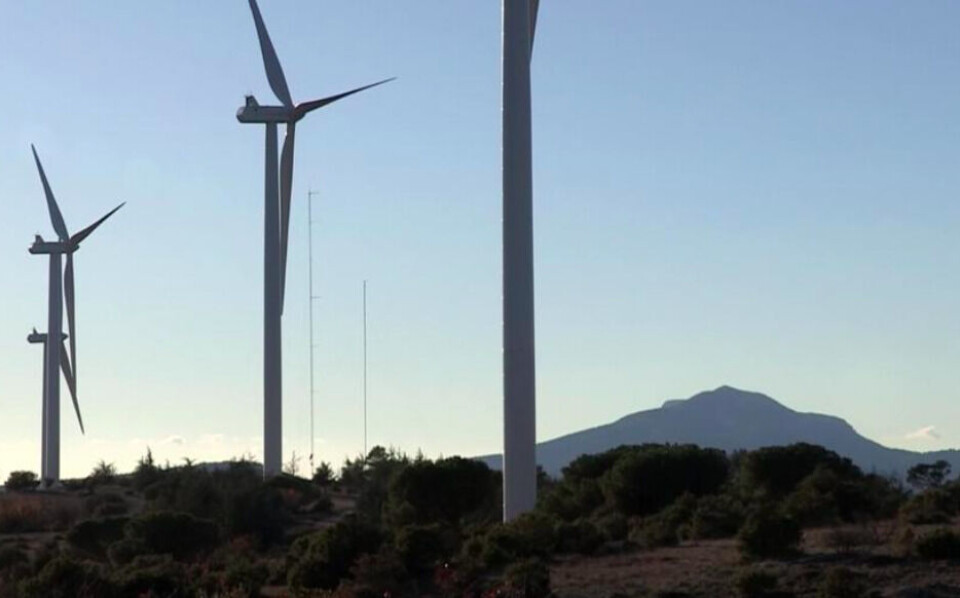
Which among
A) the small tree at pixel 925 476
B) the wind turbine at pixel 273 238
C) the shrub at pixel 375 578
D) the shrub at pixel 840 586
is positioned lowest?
the shrub at pixel 840 586

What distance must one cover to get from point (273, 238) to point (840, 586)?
59.6 metres

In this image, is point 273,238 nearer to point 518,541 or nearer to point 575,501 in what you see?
point 575,501

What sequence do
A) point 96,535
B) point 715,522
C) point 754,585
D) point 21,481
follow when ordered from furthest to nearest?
point 21,481
point 96,535
point 715,522
point 754,585

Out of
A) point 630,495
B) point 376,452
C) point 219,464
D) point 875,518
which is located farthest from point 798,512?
point 219,464

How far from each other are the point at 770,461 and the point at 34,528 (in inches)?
1338

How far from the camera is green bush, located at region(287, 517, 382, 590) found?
48662 millimetres

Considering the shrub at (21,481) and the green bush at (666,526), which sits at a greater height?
the shrub at (21,481)

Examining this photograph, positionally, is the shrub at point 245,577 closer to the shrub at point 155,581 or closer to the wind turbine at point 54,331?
the shrub at point 155,581

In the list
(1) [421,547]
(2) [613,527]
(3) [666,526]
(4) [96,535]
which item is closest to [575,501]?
(2) [613,527]

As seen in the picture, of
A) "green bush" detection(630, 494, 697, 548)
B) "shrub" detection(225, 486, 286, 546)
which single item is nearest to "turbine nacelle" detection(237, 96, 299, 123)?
"shrub" detection(225, 486, 286, 546)

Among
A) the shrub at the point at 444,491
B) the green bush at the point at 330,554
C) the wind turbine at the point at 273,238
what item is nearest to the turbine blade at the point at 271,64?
the wind turbine at the point at 273,238

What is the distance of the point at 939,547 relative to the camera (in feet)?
146

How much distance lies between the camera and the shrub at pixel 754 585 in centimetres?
4222

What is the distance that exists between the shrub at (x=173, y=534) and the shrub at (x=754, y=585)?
82.0 feet
